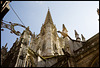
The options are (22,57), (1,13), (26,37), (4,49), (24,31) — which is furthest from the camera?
(4,49)

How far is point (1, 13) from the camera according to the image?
7277 mm

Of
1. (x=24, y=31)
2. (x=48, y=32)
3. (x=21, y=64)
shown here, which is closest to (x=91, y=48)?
(x=21, y=64)

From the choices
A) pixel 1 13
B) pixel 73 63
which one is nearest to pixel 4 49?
pixel 1 13

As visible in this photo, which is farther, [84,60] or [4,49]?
[4,49]

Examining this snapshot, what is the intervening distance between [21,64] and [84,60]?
464 centimetres

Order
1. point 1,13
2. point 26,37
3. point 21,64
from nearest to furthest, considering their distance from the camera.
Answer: point 1,13
point 21,64
point 26,37

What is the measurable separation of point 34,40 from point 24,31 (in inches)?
462

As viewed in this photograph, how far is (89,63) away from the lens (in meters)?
7.66

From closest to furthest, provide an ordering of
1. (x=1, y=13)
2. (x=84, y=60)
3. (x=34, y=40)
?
1. (x=1, y=13)
2. (x=84, y=60)
3. (x=34, y=40)

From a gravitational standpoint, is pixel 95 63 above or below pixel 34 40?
below

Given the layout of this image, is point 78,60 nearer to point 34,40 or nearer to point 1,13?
point 1,13

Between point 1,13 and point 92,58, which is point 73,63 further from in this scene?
point 1,13

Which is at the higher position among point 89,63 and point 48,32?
point 48,32

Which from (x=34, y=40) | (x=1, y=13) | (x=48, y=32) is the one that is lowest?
(x=1, y=13)
